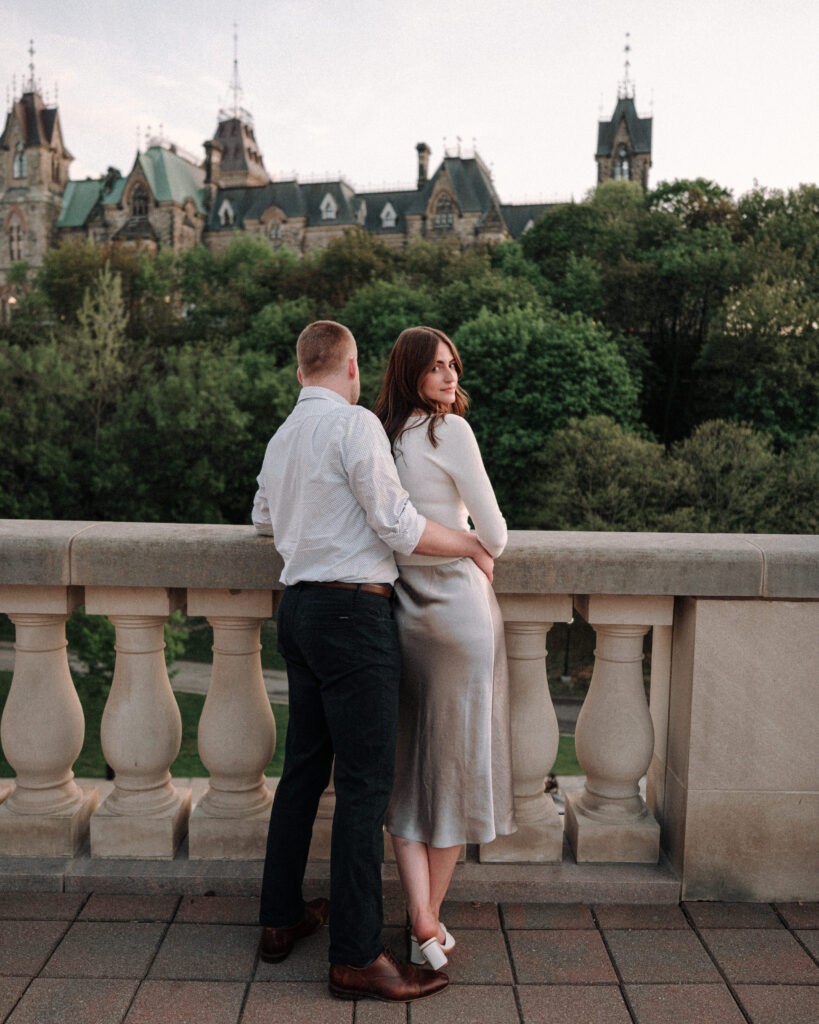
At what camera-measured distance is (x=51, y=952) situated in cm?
270

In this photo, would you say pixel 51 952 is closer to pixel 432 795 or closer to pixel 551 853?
pixel 432 795

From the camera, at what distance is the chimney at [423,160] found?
80.2 m

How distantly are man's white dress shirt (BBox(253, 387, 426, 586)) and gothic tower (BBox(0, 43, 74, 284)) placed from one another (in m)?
85.5

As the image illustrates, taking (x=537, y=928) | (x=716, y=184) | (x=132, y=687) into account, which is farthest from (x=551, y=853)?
(x=716, y=184)

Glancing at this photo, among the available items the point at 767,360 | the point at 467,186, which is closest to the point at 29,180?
the point at 467,186

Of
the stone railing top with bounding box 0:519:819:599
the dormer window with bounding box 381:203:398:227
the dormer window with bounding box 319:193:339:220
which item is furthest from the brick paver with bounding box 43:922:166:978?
the dormer window with bounding box 381:203:398:227

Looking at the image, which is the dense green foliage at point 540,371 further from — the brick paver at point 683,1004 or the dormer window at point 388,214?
the dormer window at point 388,214

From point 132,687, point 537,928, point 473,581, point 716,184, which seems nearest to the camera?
point 473,581

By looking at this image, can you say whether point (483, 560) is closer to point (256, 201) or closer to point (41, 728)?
point (41, 728)

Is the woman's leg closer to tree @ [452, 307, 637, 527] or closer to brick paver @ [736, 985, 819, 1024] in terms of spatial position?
brick paver @ [736, 985, 819, 1024]

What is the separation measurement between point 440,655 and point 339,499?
1.76ft

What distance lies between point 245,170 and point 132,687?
88139mm

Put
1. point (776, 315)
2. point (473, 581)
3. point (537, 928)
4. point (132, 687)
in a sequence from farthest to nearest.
Answer: point (776, 315)
point (132, 687)
point (537, 928)
point (473, 581)

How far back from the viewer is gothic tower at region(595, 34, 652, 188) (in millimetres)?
83062
